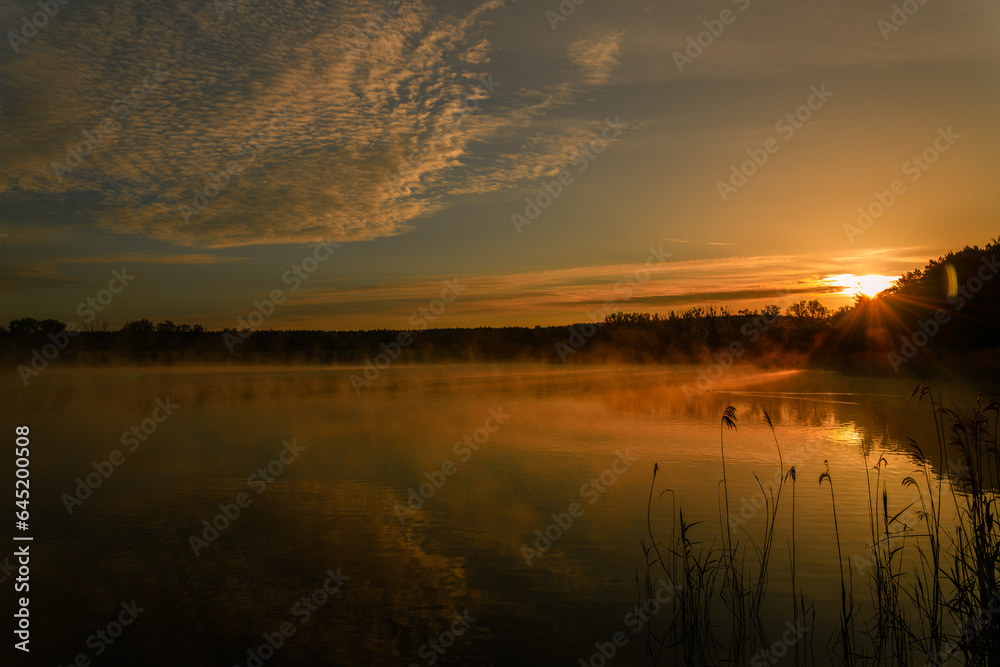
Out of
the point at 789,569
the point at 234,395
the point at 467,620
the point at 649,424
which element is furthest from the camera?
the point at 234,395

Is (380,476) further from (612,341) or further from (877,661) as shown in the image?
(612,341)

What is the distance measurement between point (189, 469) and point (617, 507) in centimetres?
748

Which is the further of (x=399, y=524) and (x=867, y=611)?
(x=399, y=524)

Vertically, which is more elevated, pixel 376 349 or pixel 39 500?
pixel 376 349

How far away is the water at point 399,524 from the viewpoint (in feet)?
16.5

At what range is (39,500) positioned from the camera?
29.6 ft

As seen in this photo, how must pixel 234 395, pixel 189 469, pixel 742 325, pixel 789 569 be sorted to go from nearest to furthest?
pixel 789 569, pixel 189 469, pixel 234 395, pixel 742 325

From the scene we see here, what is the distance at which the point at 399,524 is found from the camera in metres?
7.80

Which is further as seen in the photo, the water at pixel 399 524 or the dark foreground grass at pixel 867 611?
the water at pixel 399 524

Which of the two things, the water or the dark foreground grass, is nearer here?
the dark foreground grass

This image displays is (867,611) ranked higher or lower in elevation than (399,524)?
higher

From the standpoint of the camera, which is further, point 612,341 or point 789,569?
point 612,341

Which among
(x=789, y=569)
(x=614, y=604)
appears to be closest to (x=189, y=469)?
(x=614, y=604)

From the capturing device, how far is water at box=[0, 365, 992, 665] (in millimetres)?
5043
